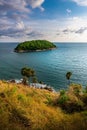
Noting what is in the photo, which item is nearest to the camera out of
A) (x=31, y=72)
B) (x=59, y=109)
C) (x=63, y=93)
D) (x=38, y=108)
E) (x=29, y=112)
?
(x=29, y=112)

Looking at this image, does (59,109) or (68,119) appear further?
(59,109)

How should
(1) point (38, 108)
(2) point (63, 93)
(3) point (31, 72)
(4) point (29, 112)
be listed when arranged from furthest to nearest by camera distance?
(3) point (31, 72) → (2) point (63, 93) → (1) point (38, 108) → (4) point (29, 112)

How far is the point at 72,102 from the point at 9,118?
4.63m

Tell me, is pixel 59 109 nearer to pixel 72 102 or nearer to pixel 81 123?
pixel 72 102

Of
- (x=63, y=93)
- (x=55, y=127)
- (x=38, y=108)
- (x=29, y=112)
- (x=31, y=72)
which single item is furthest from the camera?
(x=31, y=72)

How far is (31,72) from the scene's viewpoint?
81125 mm

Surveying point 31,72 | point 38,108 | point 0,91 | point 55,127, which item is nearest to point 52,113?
point 38,108

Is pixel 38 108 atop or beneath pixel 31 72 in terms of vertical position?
atop

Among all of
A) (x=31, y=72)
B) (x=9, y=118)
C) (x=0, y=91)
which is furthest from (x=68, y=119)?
(x=31, y=72)

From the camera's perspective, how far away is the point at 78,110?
545 inches

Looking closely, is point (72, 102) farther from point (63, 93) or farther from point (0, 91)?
point (0, 91)

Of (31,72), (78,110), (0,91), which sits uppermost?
(0,91)

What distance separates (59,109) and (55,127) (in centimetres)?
283

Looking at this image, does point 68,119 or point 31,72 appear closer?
point 68,119
